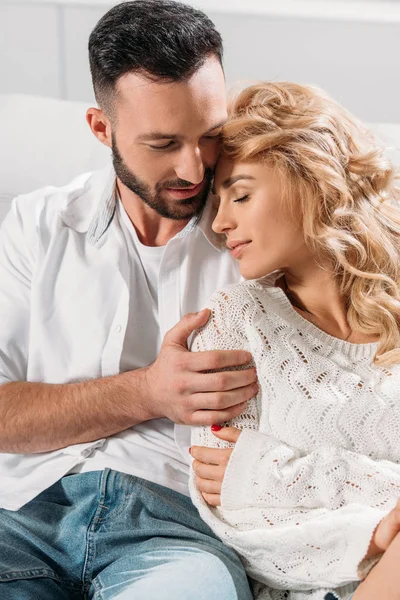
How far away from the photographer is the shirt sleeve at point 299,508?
4.58 ft

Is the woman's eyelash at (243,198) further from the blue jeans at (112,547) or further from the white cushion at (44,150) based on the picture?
the white cushion at (44,150)

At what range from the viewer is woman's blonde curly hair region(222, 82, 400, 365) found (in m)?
1.60

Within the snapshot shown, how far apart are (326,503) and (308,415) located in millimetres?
151

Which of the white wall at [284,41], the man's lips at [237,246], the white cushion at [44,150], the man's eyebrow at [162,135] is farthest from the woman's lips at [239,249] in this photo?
the white wall at [284,41]

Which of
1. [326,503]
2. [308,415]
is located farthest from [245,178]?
[326,503]

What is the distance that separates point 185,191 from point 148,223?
16 cm

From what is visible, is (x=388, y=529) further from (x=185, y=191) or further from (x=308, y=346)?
(x=185, y=191)

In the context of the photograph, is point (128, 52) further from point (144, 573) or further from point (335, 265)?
point (144, 573)

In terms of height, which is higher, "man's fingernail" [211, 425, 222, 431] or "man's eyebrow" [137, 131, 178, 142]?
"man's eyebrow" [137, 131, 178, 142]

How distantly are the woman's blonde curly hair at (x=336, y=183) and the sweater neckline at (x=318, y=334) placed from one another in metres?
0.03

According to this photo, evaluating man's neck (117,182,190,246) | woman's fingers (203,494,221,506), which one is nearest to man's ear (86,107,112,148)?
man's neck (117,182,190,246)

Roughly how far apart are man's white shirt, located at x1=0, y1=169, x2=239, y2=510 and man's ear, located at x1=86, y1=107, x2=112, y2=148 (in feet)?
0.38

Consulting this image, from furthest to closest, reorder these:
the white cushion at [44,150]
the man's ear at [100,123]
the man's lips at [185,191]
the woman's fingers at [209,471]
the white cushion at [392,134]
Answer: the white cushion at [44,150], the white cushion at [392,134], the man's ear at [100,123], the man's lips at [185,191], the woman's fingers at [209,471]

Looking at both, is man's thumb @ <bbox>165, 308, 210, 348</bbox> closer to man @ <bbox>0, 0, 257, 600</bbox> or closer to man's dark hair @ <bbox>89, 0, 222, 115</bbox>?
man @ <bbox>0, 0, 257, 600</bbox>
